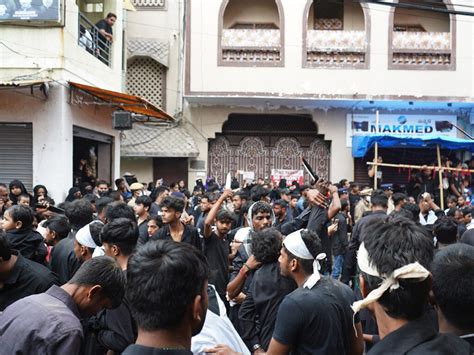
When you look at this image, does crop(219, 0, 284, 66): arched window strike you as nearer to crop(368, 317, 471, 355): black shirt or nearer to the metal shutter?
the metal shutter

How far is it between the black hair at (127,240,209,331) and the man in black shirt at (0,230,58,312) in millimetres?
1932

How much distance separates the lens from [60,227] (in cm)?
528

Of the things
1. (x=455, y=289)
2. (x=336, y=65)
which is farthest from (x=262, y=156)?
(x=455, y=289)

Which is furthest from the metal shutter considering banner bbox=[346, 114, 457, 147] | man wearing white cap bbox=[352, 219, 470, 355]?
banner bbox=[346, 114, 457, 147]

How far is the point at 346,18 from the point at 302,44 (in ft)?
7.16

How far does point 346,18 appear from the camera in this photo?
1808 cm

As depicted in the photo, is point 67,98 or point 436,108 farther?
point 436,108

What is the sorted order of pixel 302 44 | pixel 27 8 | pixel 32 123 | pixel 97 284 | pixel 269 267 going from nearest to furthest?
1. pixel 97 284
2. pixel 269 267
3. pixel 27 8
4. pixel 32 123
5. pixel 302 44

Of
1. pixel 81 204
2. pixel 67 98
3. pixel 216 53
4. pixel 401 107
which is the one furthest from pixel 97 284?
pixel 401 107

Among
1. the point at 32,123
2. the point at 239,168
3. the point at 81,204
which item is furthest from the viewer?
the point at 239,168

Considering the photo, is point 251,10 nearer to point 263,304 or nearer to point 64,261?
point 64,261

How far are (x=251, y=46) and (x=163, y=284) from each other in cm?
1580

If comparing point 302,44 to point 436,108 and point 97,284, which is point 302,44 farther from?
point 97,284

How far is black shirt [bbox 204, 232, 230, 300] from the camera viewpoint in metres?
5.61
